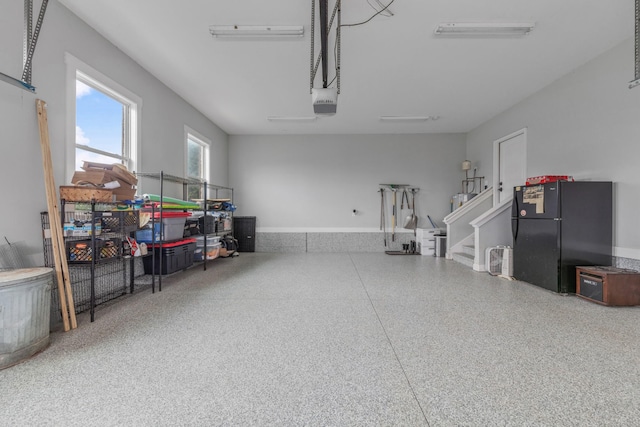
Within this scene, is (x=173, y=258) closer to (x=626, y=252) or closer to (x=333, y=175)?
(x=333, y=175)

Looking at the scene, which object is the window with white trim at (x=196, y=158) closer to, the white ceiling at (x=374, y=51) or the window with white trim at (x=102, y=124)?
the white ceiling at (x=374, y=51)

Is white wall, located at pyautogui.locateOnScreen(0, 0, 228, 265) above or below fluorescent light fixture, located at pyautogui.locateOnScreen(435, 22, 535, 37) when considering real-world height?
below

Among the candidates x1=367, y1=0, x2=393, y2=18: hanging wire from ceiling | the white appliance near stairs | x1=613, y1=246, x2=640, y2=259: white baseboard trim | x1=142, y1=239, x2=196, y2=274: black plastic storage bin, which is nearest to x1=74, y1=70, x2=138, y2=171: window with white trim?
x1=142, y1=239, x2=196, y2=274: black plastic storage bin

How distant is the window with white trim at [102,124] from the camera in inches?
107

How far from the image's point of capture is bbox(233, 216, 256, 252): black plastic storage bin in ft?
21.1

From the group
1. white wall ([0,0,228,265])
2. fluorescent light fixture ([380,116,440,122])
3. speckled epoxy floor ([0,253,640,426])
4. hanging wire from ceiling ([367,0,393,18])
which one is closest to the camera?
speckled epoxy floor ([0,253,640,426])

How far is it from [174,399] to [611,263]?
4657mm

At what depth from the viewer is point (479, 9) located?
2535mm

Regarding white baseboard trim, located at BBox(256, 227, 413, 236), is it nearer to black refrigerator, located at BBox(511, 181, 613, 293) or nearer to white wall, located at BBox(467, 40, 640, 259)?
white wall, located at BBox(467, 40, 640, 259)

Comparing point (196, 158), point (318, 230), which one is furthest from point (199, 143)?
point (318, 230)

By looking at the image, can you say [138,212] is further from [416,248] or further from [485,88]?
[416,248]

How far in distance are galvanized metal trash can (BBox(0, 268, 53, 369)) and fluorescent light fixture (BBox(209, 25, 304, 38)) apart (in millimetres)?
2703

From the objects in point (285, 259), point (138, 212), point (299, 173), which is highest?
point (299, 173)

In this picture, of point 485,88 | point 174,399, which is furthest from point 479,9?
point 174,399
